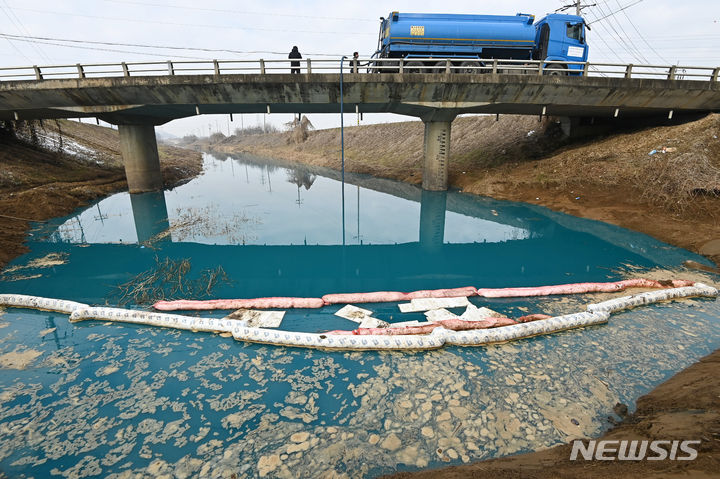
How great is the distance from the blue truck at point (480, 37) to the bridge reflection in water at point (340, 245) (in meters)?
9.07

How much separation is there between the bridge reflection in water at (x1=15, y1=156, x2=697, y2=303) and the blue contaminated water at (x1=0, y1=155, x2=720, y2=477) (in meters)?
0.13

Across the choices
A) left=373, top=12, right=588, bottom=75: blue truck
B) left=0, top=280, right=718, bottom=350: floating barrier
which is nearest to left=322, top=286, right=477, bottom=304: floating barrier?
left=0, top=280, right=718, bottom=350: floating barrier

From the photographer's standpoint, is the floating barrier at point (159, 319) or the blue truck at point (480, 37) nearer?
the floating barrier at point (159, 319)

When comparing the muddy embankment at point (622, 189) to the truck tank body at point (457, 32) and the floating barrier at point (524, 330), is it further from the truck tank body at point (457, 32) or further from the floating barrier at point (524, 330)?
the truck tank body at point (457, 32)

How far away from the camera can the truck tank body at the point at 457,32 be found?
749 inches

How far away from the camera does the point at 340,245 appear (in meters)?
13.8

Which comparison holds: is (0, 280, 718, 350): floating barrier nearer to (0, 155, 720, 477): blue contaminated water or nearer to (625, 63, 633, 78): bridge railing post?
(0, 155, 720, 477): blue contaminated water

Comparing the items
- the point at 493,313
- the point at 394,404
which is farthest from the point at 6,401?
the point at 493,313

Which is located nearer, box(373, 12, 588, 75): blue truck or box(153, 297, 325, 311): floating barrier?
box(153, 297, 325, 311): floating barrier

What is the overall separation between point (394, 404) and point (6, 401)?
6069 mm

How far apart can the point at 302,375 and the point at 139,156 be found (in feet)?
78.6

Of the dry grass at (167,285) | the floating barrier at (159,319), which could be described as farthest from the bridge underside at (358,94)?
the floating barrier at (159,319)

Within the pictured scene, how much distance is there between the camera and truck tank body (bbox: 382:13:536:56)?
62.4 feet

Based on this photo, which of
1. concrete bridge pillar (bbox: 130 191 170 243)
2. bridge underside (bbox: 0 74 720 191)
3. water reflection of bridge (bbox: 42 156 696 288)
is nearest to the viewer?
water reflection of bridge (bbox: 42 156 696 288)
